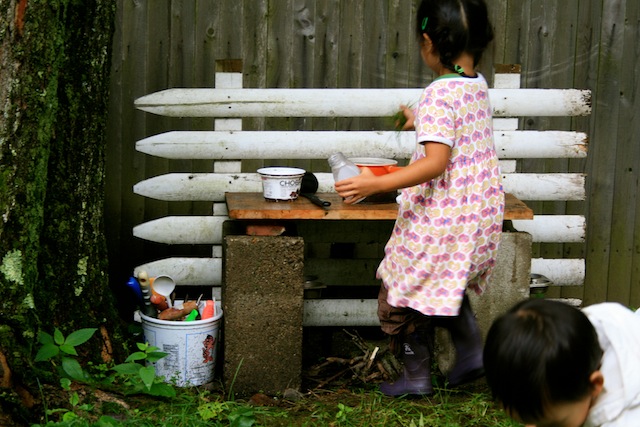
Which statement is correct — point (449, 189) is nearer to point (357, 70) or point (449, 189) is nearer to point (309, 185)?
point (309, 185)

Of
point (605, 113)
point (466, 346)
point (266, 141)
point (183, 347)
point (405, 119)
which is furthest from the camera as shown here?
point (605, 113)

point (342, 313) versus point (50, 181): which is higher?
point (50, 181)

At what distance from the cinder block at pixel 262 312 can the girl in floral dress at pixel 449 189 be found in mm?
482

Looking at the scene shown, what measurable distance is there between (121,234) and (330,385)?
1747mm

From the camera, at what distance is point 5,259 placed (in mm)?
3811

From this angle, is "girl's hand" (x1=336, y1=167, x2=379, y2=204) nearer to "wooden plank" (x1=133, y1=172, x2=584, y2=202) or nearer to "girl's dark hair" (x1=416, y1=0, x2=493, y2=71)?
"girl's dark hair" (x1=416, y1=0, x2=493, y2=71)

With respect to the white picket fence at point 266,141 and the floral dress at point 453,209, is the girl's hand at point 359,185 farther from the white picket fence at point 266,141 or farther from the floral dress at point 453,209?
the white picket fence at point 266,141

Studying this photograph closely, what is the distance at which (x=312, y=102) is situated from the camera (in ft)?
16.3

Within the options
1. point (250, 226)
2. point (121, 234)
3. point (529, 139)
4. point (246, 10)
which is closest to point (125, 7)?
point (246, 10)

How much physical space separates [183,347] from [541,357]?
244cm

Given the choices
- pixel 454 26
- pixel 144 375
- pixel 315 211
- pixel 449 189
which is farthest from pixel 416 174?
pixel 144 375

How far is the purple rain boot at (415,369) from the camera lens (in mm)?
4227

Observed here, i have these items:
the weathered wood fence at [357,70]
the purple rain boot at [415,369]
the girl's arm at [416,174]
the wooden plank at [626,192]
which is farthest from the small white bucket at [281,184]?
the wooden plank at [626,192]

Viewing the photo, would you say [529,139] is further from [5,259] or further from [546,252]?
[5,259]
